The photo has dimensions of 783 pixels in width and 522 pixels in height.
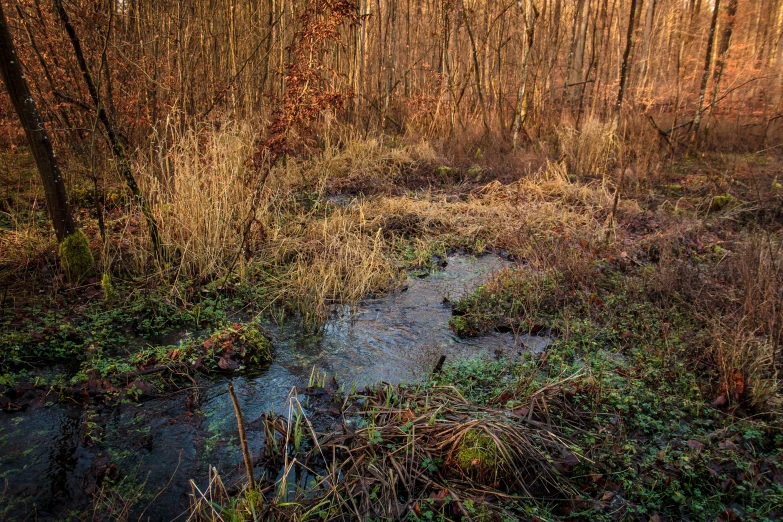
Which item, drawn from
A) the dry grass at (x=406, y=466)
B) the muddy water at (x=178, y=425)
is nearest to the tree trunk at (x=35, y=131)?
the muddy water at (x=178, y=425)

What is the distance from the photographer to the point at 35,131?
4.22 m

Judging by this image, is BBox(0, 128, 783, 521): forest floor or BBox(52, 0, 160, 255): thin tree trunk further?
BBox(52, 0, 160, 255): thin tree trunk

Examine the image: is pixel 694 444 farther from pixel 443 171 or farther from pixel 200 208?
pixel 443 171

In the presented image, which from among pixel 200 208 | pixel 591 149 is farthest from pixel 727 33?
pixel 200 208

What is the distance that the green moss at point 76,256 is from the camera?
15.4ft

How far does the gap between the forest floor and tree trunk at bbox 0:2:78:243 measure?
594 millimetres

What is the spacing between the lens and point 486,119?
11.7 m

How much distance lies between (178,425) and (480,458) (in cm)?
193

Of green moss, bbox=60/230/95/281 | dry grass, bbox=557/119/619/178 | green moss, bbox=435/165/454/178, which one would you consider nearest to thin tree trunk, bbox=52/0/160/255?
green moss, bbox=60/230/95/281

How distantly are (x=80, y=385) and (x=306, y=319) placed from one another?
1890 mm

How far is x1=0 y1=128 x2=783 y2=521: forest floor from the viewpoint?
266 centimetres

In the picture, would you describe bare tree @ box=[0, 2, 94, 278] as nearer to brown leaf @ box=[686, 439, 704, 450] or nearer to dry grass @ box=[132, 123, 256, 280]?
dry grass @ box=[132, 123, 256, 280]

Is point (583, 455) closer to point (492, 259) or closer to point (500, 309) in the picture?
point (500, 309)

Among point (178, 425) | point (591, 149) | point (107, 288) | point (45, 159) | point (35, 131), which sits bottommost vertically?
point (178, 425)
